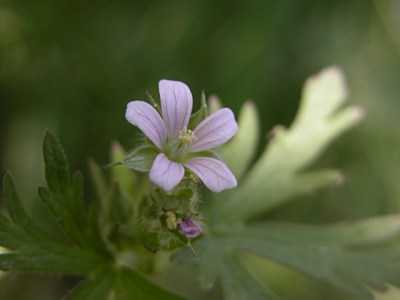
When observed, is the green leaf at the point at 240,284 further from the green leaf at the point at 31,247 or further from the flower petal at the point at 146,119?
the flower petal at the point at 146,119

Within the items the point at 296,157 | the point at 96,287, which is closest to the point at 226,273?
the point at 96,287

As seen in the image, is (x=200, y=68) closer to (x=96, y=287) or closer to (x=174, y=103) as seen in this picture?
(x=174, y=103)

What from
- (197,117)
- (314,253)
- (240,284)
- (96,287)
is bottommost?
(314,253)

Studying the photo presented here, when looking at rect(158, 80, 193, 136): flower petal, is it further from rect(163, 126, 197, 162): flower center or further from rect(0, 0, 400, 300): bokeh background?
rect(0, 0, 400, 300): bokeh background

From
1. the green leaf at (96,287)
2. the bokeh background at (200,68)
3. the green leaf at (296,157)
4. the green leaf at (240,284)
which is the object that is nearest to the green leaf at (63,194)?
the green leaf at (96,287)

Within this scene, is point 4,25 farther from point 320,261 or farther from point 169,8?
point 320,261

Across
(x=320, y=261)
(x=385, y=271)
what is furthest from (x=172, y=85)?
(x=385, y=271)

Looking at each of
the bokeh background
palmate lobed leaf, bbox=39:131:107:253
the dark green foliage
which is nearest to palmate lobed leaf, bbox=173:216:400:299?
the dark green foliage
